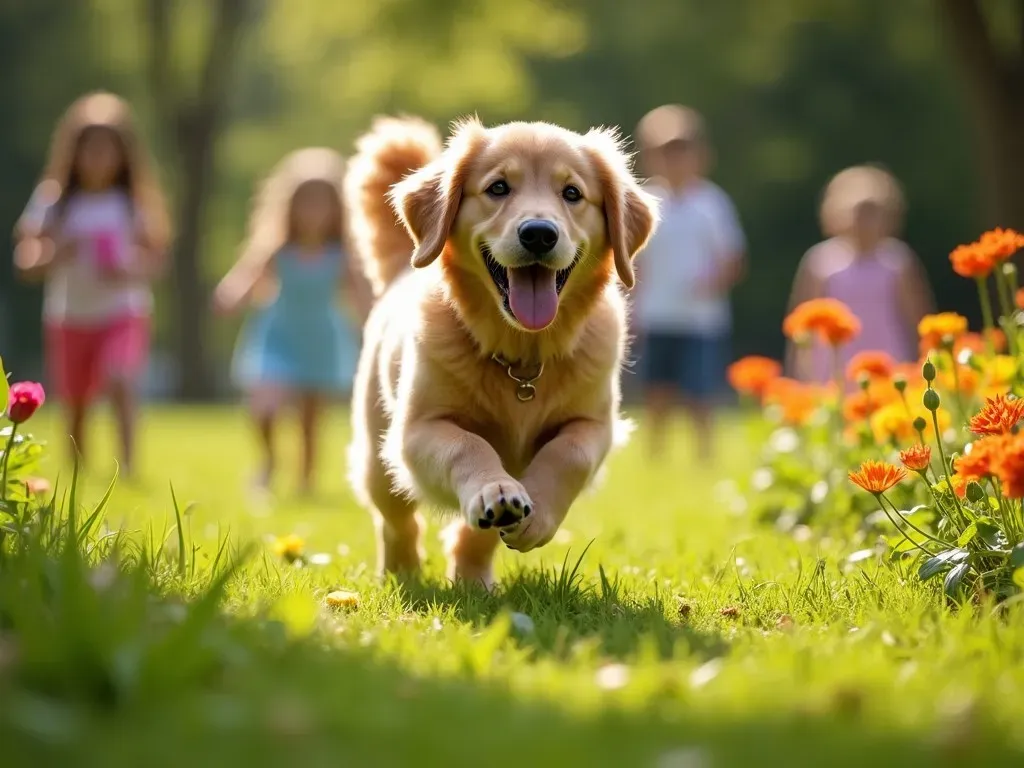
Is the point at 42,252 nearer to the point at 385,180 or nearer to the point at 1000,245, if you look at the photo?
the point at 385,180

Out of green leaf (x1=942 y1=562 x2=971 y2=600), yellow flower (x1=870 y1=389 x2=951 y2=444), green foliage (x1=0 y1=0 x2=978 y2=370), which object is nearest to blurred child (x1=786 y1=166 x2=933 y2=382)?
yellow flower (x1=870 y1=389 x2=951 y2=444)

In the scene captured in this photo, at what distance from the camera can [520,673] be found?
2447 millimetres

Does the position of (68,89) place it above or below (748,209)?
above

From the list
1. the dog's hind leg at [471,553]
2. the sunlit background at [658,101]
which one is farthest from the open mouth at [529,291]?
the sunlit background at [658,101]

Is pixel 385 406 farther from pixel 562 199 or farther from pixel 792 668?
pixel 792 668

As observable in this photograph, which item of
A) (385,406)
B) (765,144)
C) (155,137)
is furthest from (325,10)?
(385,406)

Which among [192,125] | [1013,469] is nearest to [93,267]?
[1013,469]

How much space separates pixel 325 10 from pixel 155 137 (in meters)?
8.78

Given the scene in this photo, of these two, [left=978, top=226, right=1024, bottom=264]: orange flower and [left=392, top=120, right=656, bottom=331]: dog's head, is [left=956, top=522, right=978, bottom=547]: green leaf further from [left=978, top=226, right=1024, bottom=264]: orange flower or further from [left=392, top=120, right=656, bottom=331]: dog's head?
[left=392, top=120, right=656, bottom=331]: dog's head

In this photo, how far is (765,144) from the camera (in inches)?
1097

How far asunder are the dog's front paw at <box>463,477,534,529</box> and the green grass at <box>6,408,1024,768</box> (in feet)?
0.79

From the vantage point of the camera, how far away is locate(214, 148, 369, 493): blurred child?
8047 millimetres

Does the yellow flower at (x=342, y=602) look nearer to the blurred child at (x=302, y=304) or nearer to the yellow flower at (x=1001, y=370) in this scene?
the yellow flower at (x=1001, y=370)

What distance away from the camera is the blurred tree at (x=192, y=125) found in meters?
19.9
